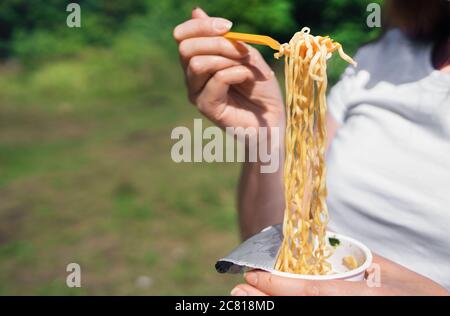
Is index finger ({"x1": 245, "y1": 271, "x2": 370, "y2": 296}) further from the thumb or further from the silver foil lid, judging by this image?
the thumb

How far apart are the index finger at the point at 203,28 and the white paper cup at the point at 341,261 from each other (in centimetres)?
51

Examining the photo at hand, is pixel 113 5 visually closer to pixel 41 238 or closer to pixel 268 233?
pixel 41 238

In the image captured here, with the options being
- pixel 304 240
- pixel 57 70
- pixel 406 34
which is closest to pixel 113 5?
pixel 57 70

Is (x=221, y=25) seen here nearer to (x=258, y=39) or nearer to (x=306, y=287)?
(x=258, y=39)

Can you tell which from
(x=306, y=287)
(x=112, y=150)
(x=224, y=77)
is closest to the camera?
(x=306, y=287)

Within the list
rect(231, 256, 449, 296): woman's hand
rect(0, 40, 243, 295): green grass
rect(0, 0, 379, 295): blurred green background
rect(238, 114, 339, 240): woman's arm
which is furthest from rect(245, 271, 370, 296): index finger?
rect(0, 40, 243, 295): green grass

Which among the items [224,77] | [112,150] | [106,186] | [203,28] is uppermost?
[203,28]

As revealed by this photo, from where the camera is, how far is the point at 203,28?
1317mm

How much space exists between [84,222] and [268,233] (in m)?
2.90

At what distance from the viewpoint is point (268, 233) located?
1.16 metres

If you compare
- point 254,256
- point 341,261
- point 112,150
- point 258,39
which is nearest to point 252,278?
point 254,256

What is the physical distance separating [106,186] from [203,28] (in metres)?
3.25

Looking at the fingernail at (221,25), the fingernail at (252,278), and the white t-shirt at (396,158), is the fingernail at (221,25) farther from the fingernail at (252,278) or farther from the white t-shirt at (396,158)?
the fingernail at (252,278)

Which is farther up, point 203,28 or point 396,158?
point 203,28
